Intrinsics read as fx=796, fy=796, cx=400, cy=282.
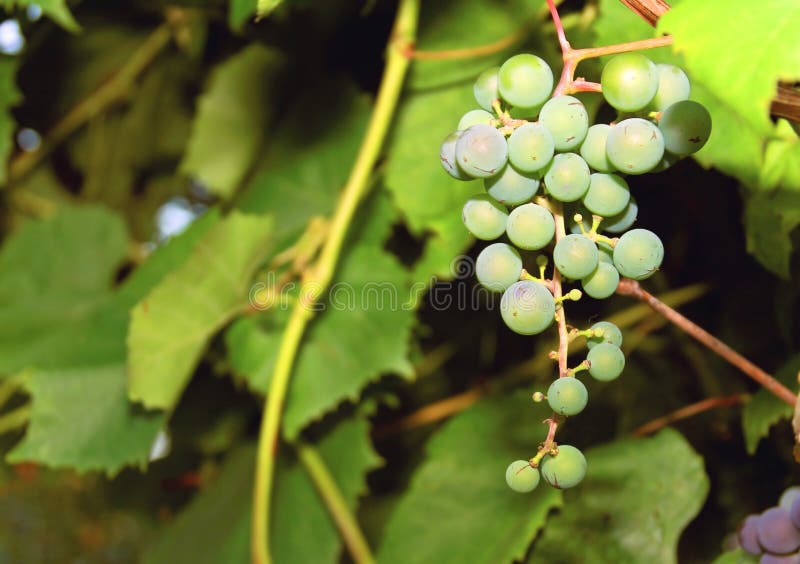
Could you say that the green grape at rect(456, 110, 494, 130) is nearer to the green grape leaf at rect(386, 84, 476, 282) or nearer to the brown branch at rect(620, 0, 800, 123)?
the brown branch at rect(620, 0, 800, 123)

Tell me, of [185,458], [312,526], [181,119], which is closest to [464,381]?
[312,526]

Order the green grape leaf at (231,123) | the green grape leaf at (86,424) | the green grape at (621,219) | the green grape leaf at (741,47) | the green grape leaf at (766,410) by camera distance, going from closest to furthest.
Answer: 1. the green grape leaf at (741,47)
2. the green grape at (621,219)
3. the green grape leaf at (766,410)
4. the green grape leaf at (86,424)
5. the green grape leaf at (231,123)

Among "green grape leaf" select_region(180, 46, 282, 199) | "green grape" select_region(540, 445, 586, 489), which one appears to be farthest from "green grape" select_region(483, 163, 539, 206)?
"green grape leaf" select_region(180, 46, 282, 199)

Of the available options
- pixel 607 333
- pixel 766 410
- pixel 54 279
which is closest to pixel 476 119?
pixel 607 333

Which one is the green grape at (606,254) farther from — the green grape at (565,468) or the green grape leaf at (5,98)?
the green grape leaf at (5,98)

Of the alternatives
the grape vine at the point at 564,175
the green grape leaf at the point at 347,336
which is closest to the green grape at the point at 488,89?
the grape vine at the point at 564,175

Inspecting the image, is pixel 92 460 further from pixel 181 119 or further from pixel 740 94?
pixel 740 94
